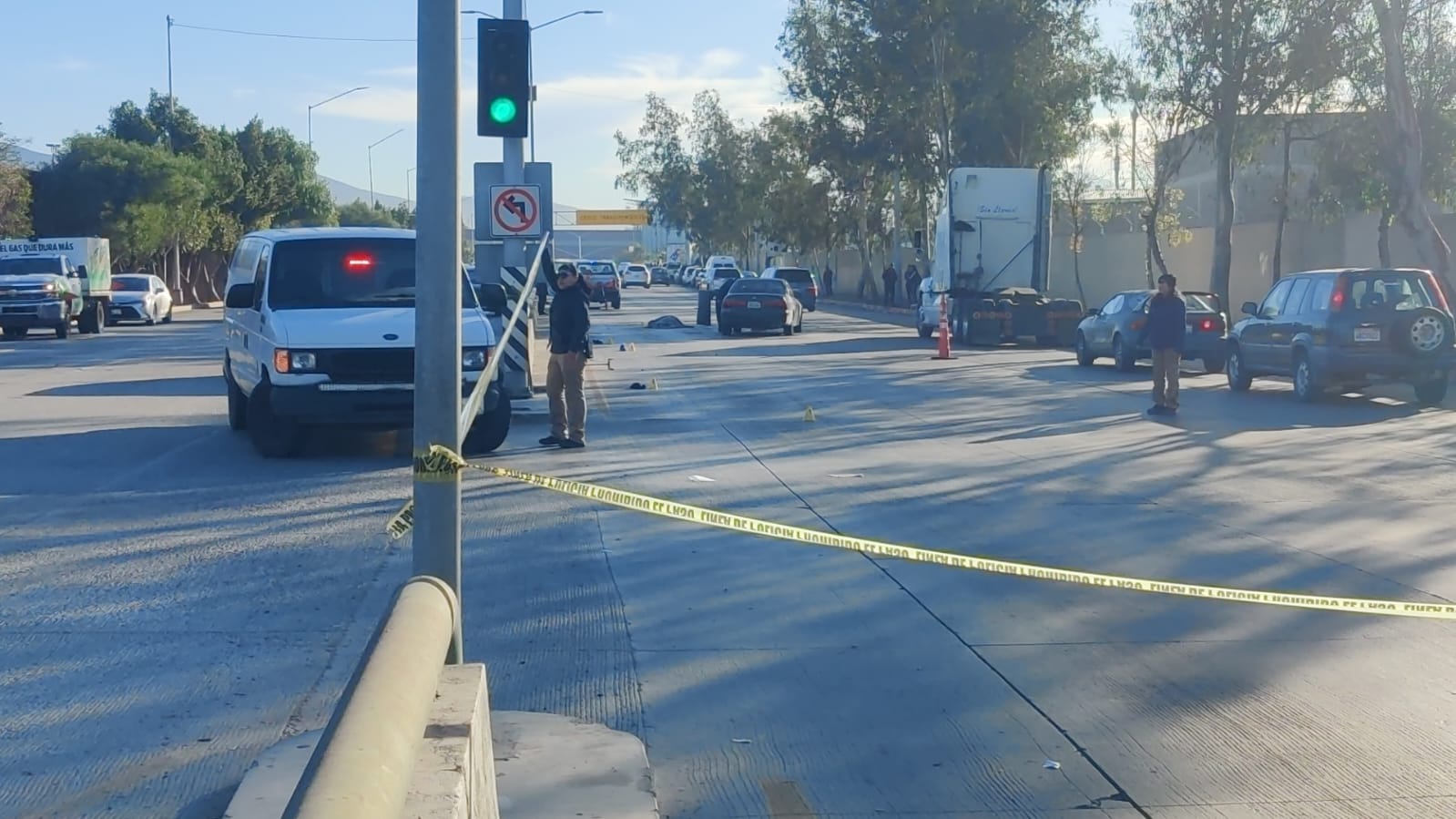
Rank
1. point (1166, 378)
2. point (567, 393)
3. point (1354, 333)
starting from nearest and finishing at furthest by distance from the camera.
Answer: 1. point (567, 393)
2. point (1166, 378)
3. point (1354, 333)

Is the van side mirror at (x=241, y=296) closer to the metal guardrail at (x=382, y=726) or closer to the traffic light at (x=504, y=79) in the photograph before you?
Result: the traffic light at (x=504, y=79)

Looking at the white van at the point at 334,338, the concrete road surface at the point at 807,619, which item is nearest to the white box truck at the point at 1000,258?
the concrete road surface at the point at 807,619

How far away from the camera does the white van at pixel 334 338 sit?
47.0 feet

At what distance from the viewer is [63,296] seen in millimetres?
39062

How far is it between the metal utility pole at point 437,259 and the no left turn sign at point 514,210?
15.2 m

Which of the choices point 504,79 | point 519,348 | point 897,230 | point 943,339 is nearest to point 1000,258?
point 943,339

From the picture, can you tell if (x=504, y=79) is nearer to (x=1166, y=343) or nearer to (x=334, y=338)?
(x=334, y=338)

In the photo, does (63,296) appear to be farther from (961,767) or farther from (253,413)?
(961,767)

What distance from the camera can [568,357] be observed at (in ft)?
51.2

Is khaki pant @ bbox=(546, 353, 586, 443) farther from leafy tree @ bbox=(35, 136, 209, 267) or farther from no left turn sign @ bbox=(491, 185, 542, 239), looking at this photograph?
leafy tree @ bbox=(35, 136, 209, 267)

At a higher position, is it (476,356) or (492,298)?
(492,298)

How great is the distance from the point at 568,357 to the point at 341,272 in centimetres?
228

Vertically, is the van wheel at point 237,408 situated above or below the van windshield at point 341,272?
→ below

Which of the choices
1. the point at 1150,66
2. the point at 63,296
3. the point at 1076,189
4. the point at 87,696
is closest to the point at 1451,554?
the point at 87,696
